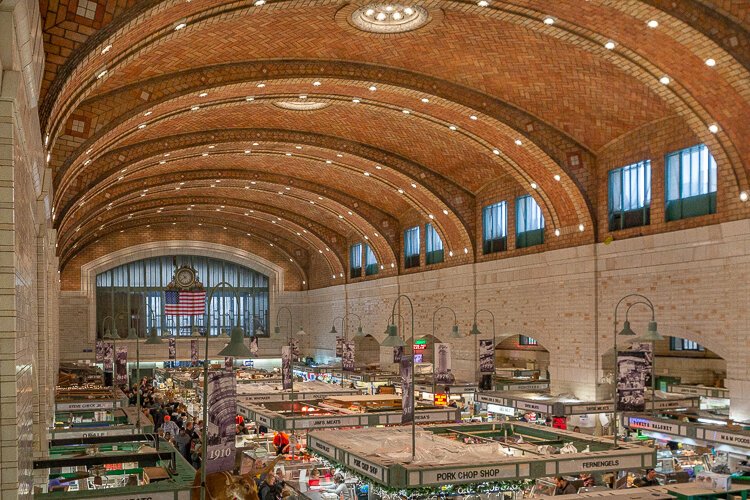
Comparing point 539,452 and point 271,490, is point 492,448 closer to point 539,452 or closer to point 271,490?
point 539,452

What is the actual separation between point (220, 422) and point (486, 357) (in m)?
15.8

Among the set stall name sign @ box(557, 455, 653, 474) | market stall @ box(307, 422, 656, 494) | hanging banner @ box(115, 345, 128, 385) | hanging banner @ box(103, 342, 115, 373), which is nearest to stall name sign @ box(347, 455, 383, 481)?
market stall @ box(307, 422, 656, 494)

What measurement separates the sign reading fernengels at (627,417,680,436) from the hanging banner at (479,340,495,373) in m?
7.35

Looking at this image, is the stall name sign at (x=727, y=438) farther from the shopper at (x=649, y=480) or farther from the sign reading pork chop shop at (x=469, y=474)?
the sign reading pork chop shop at (x=469, y=474)

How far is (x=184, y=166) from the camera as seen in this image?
35438mm

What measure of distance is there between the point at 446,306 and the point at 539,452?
74.7ft

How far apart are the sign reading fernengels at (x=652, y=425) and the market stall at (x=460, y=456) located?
4.05 m

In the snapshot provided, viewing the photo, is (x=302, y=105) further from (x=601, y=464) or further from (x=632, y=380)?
(x=601, y=464)

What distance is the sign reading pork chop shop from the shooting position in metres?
10.9

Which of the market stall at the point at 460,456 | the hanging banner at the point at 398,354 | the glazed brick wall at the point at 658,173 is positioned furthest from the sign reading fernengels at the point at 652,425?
the glazed brick wall at the point at 658,173

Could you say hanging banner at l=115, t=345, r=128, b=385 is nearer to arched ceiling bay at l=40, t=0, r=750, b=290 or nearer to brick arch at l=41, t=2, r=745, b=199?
arched ceiling bay at l=40, t=0, r=750, b=290

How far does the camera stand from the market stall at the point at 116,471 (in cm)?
963

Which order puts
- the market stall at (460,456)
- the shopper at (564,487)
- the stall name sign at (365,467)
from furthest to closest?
the shopper at (564,487), the stall name sign at (365,467), the market stall at (460,456)

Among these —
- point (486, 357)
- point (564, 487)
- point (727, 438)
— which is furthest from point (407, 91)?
point (727, 438)
